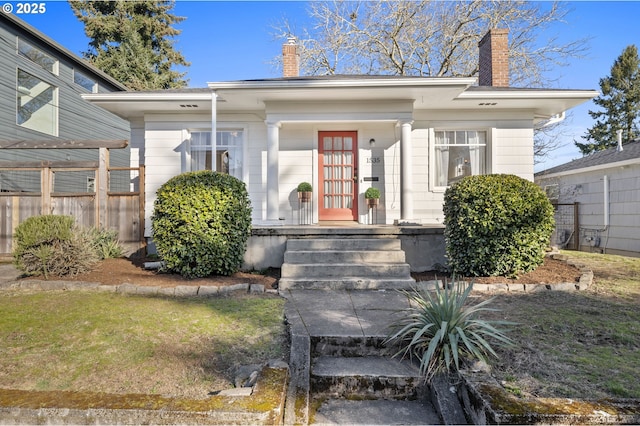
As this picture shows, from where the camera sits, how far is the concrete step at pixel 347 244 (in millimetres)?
5855

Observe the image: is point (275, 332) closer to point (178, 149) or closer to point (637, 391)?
point (637, 391)

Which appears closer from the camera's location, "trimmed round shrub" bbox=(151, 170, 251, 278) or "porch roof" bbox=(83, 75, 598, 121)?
"trimmed round shrub" bbox=(151, 170, 251, 278)

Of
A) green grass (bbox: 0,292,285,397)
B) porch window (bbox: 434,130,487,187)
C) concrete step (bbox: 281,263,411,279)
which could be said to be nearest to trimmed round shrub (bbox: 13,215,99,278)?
green grass (bbox: 0,292,285,397)

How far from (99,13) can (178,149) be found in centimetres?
1902

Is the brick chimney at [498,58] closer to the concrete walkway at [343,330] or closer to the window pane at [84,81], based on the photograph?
the concrete walkway at [343,330]

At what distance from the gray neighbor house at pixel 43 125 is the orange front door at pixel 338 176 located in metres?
4.19

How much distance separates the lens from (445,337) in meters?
2.79

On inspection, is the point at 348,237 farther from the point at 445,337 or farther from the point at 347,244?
the point at 445,337

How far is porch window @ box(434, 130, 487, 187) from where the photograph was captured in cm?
844

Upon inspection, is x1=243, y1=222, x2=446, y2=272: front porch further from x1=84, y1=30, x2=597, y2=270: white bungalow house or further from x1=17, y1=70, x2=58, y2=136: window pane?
x1=17, y1=70, x2=58, y2=136: window pane

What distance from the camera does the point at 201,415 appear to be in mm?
1944

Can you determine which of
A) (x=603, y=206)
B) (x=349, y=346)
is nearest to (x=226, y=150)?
(x=349, y=346)

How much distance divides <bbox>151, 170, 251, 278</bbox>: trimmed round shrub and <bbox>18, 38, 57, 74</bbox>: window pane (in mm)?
10099

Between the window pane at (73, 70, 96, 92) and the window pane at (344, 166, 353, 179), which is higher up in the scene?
the window pane at (73, 70, 96, 92)
